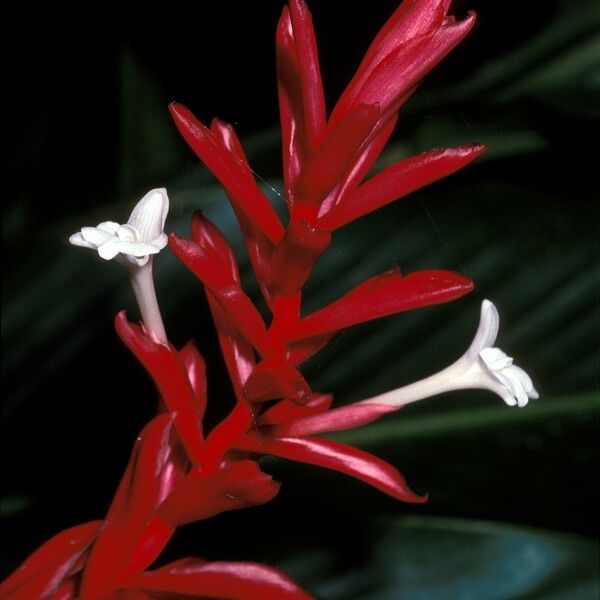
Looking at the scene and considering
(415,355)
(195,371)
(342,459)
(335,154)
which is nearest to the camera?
(335,154)

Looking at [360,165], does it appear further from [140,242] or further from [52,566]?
[52,566]

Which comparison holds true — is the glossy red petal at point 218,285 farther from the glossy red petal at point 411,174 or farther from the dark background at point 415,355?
the dark background at point 415,355

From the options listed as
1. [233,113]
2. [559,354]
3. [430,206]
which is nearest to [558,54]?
[430,206]

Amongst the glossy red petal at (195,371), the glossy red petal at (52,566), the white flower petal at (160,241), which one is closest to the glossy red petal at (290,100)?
the white flower petal at (160,241)

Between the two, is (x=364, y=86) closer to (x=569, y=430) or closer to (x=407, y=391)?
(x=407, y=391)

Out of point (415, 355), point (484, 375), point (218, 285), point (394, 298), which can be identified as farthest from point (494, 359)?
point (415, 355)

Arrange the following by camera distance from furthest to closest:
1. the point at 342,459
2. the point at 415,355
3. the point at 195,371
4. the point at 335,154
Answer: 1. the point at 415,355
2. the point at 195,371
3. the point at 342,459
4. the point at 335,154

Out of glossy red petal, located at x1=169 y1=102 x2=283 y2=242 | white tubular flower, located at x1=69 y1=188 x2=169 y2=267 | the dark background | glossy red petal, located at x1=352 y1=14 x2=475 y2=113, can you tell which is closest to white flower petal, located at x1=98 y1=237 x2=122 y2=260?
white tubular flower, located at x1=69 y1=188 x2=169 y2=267
